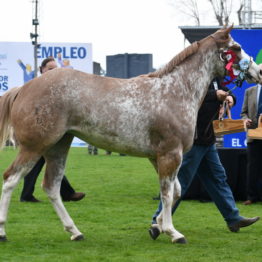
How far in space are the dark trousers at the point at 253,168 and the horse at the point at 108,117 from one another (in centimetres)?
419

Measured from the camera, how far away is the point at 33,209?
1052 centimetres

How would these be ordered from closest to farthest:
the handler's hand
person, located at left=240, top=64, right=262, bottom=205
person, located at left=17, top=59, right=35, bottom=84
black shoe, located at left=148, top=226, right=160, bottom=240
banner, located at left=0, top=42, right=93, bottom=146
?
black shoe, located at left=148, top=226, right=160, bottom=240, the handler's hand, person, located at left=240, top=64, right=262, bottom=205, banner, located at left=0, top=42, right=93, bottom=146, person, located at left=17, top=59, right=35, bottom=84

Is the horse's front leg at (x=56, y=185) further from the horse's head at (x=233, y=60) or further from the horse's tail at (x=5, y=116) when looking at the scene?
the horse's head at (x=233, y=60)

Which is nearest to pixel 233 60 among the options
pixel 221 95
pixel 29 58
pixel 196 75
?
pixel 196 75

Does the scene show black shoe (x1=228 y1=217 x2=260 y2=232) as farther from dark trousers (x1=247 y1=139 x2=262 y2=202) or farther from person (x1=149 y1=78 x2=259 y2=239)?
dark trousers (x1=247 y1=139 x2=262 y2=202)

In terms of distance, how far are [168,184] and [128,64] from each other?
2154 cm

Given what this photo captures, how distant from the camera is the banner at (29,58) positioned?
27.0 m

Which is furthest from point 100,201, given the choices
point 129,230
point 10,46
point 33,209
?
point 10,46

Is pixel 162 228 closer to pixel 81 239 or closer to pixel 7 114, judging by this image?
pixel 81 239

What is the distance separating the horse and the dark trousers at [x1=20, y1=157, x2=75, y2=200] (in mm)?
3674

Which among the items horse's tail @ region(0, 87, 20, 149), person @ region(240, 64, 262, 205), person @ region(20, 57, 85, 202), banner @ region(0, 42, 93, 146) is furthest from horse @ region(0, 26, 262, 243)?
banner @ region(0, 42, 93, 146)

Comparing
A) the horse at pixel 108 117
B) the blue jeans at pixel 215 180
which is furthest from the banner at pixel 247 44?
the horse at pixel 108 117

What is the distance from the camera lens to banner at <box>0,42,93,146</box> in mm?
27031

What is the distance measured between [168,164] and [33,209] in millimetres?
3825
